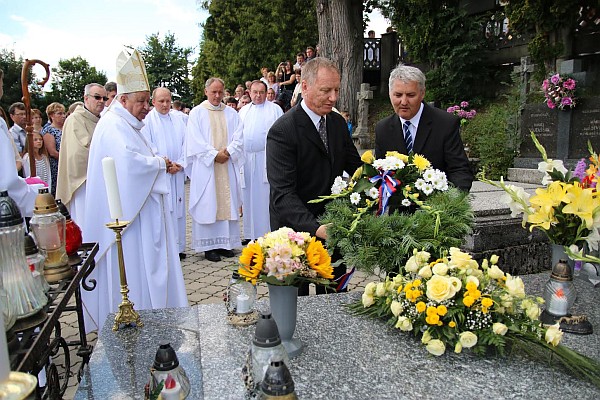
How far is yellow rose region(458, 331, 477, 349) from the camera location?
185 cm

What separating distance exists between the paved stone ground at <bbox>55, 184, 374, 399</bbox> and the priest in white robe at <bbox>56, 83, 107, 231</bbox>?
964 mm

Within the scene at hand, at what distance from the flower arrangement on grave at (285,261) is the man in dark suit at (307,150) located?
1.00m

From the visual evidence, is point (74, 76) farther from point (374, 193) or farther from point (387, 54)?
point (374, 193)

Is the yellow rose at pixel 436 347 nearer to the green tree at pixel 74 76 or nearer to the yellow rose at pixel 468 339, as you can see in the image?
the yellow rose at pixel 468 339

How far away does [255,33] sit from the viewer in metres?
23.0

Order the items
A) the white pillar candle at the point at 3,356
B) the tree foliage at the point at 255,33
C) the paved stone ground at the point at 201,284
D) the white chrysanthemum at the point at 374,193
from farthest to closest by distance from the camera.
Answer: the tree foliage at the point at 255,33, the paved stone ground at the point at 201,284, the white chrysanthemum at the point at 374,193, the white pillar candle at the point at 3,356

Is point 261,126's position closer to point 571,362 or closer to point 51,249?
point 51,249

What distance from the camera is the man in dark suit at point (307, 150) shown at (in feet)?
9.75

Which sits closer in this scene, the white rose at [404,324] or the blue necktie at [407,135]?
the white rose at [404,324]

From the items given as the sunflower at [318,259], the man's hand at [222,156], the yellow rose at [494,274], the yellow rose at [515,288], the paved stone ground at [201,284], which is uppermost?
the man's hand at [222,156]

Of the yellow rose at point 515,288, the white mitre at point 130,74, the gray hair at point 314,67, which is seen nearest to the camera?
the yellow rose at point 515,288

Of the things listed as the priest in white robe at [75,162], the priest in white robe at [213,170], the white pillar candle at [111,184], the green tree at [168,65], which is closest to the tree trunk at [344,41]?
the priest in white robe at [213,170]

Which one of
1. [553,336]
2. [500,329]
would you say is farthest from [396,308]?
[553,336]

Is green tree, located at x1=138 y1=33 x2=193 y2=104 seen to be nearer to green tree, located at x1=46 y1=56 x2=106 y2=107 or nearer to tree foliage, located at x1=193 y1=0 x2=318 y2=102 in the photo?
green tree, located at x1=46 y1=56 x2=106 y2=107
